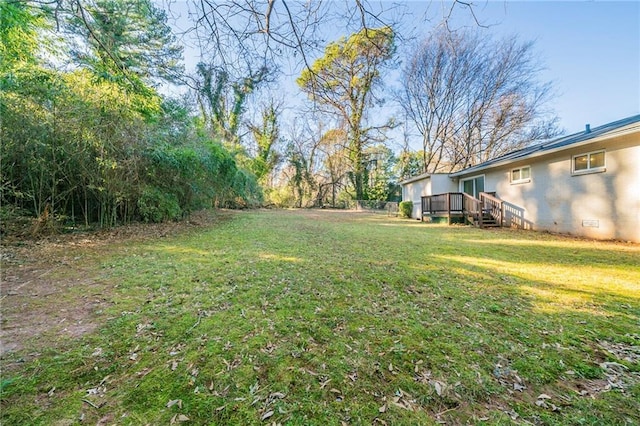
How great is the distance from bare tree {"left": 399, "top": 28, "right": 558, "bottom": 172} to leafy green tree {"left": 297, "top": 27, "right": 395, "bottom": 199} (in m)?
3.65

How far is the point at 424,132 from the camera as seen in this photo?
20266 millimetres

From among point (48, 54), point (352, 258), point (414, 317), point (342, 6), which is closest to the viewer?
point (414, 317)

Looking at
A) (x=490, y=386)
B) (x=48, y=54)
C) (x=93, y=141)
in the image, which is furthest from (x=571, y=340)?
(x=48, y=54)

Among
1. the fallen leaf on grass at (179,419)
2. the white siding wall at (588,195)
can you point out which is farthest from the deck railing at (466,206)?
the fallen leaf on grass at (179,419)

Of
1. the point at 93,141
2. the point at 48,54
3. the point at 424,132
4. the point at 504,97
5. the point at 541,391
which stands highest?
the point at 504,97

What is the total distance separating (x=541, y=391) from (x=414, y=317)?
1106 mm

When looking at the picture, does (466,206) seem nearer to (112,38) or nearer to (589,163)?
(589,163)

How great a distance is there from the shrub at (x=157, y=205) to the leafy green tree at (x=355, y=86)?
583 centimetres

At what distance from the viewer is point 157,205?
8.10 meters

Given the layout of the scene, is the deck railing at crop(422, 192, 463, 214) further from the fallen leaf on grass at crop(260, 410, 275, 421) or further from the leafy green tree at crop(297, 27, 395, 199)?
the fallen leaf on grass at crop(260, 410, 275, 421)

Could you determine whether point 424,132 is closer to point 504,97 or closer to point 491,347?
point 504,97

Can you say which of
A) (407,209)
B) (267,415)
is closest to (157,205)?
(267,415)

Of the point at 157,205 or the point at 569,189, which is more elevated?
the point at 569,189

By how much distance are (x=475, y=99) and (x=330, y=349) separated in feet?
69.5
